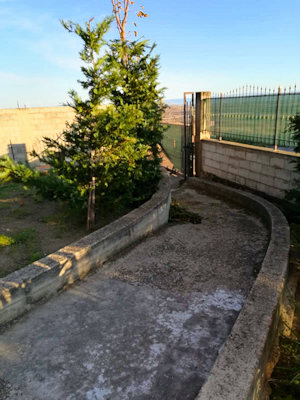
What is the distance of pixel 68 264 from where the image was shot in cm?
387

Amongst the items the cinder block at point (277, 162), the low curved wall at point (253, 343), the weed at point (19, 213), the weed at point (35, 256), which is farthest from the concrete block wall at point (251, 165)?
the weed at point (19, 213)

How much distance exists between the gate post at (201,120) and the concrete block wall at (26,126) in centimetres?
570

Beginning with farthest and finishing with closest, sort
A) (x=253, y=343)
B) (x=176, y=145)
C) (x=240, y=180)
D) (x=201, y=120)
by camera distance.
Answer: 1. (x=176, y=145)
2. (x=201, y=120)
3. (x=240, y=180)
4. (x=253, y=343)

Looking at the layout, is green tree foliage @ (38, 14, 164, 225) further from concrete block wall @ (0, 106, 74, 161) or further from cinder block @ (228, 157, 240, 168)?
concrete block wall @ (0, 106, 74, 161)

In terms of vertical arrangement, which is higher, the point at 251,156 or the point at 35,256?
the point at 251,156

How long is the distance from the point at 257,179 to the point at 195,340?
217 inches

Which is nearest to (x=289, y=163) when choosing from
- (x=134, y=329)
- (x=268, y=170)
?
(x=268, y=170)

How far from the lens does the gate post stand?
9562 millimetres

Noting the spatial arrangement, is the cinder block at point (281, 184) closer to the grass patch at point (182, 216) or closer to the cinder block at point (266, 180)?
the cinder block at point (266, 180)

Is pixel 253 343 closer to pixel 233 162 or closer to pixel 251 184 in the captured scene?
pixel 251 184

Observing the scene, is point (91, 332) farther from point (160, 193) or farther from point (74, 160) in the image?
point (160, 193)

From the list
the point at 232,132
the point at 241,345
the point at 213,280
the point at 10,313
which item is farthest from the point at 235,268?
the point at 232,132

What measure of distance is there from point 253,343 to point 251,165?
5969 millimetres

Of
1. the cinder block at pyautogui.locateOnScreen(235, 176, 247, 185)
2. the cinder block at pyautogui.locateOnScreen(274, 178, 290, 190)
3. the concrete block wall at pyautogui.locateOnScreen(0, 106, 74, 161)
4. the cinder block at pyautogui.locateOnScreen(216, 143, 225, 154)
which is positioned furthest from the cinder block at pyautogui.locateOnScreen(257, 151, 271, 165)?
the concrete block wall at pyautogui.locateOnScreen(0, 106, 74, 161)
